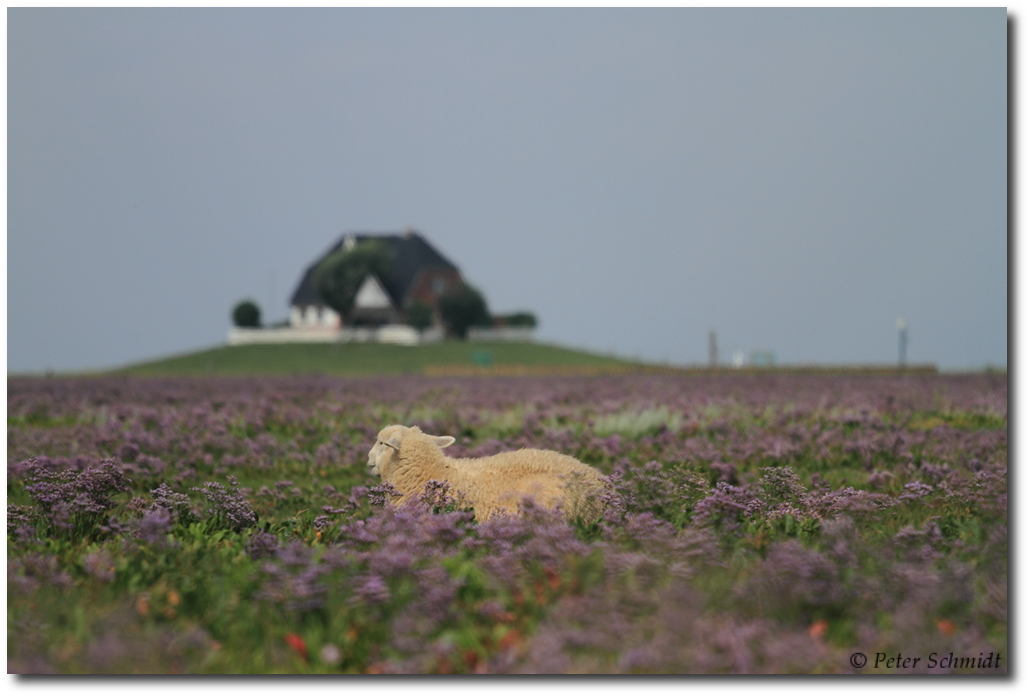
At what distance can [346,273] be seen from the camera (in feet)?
255

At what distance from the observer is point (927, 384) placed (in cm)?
2686

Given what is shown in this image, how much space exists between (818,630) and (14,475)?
10635 millimetres

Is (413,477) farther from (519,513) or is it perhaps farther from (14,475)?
(14,475)

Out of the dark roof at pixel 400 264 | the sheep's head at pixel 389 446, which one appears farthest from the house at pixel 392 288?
the sheep's head at pixel 389 446

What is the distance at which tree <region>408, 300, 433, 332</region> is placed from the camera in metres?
76.7

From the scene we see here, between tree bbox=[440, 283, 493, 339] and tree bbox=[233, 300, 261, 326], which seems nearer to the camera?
tree bbox=[440, 283, 493, 339]

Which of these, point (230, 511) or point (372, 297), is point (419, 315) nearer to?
point (372, 297)

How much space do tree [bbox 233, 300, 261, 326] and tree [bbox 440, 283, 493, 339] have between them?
16829 millimetres

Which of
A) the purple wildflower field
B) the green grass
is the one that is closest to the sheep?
the purple wildflower field

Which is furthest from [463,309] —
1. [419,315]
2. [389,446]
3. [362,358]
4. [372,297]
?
[389,446]

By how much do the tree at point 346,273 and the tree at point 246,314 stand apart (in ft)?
22.3

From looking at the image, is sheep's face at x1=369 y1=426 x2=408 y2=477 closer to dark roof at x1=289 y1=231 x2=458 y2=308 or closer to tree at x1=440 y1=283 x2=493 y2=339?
tree at x1=440 y1=283 x2=493 y2=339

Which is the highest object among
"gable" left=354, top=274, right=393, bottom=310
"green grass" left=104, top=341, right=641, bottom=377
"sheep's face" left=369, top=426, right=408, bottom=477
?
"gable" left=354, top=274, right=393, bottom=310

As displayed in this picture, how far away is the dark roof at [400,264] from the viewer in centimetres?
8506
